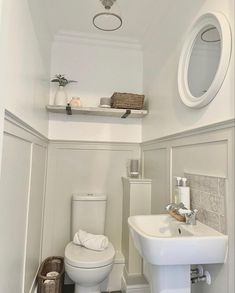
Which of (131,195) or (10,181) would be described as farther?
(131,195)

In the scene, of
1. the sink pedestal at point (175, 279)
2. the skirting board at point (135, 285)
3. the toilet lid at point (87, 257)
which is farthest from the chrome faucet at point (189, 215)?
the skirting board at point (135, 285)

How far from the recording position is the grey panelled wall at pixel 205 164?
40.9 inches

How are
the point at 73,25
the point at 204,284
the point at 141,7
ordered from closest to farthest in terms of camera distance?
the point at 204,284 → the point at 141,7 → the point at 73,25

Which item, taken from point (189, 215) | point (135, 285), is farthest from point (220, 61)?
point (135, 285)

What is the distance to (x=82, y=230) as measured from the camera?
2.15m

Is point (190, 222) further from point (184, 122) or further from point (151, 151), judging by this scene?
point (151, 151)

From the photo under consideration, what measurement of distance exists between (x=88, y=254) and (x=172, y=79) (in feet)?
5.01

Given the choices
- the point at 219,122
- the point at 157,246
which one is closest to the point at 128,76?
the point at 219,122

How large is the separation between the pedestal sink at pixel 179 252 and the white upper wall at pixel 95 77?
1380mm

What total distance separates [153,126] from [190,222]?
3.54ft

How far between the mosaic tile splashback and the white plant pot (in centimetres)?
143

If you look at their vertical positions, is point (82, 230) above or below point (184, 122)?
below

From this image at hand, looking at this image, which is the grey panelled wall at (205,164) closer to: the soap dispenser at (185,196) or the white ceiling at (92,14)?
the soap dispenser at (185,196)

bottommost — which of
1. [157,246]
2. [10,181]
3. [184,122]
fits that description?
[157,246]
